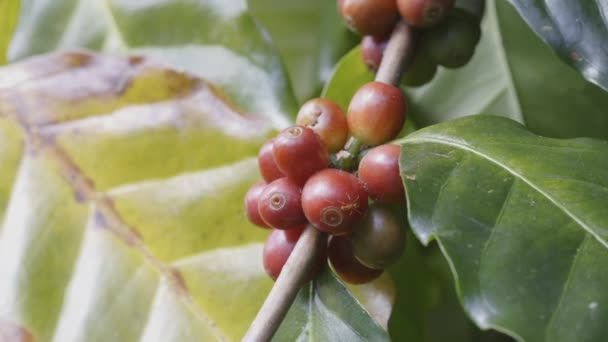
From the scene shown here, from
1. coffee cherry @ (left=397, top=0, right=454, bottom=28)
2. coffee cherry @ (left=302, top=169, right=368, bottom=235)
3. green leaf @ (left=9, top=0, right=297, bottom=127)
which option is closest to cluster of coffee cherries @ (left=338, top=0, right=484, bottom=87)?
coffee cherry @ (left=397, top=0, right=454, bottom=28)

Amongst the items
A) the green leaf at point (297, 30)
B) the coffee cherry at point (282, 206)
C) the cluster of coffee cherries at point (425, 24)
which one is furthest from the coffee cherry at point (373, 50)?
the green leaf at point (297, 30)

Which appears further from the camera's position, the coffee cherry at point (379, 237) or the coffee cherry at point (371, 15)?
the coffee cherry at point (371, 15)

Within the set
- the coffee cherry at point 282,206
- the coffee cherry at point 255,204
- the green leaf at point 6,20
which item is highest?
the coffee cherry at point 282,206

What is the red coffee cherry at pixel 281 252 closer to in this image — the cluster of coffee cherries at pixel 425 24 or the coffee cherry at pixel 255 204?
the coffee cherry at pixel 255 204

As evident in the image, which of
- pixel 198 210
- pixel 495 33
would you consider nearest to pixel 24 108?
pixel 198 210

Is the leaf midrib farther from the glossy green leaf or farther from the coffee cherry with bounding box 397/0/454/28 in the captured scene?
the glossy green leaf

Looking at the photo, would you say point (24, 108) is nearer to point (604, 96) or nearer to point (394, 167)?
point (394, 167)

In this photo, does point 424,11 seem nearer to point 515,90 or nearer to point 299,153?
point 299,153
